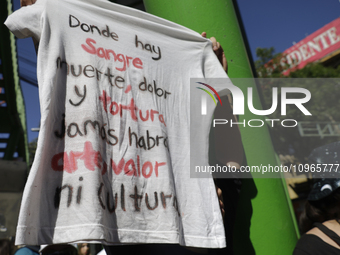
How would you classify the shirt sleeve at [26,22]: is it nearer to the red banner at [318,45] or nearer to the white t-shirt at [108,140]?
the white t-shirt at [108,140]

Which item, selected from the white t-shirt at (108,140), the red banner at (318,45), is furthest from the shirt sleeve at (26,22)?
the red banner at (318,45)

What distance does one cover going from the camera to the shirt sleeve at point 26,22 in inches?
52.1

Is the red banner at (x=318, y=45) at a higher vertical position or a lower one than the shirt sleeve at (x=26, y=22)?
higher

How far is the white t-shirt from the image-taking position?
3.68 feet

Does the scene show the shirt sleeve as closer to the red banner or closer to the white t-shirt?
the white t-shirt

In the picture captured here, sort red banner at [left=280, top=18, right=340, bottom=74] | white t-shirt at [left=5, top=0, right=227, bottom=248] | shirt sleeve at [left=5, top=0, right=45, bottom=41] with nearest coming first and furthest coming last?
white t-shirt at [left=5, top=0, right=227, bottom=248] → shirt sleeve at [left=5, top=0, right=45, bottom=41] → red banner at [left=280, top=18, right=340, bottom=74]

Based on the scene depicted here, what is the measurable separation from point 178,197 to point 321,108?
10.1 m

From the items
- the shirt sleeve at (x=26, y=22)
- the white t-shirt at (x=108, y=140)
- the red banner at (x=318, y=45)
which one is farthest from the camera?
the red banner at (x=318, y=45)

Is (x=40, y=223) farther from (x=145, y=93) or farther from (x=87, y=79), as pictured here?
(x=145, y=93)

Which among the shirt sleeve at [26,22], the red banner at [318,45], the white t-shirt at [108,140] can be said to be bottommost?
the white t-shirt at [108,140]

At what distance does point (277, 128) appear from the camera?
10.8 m

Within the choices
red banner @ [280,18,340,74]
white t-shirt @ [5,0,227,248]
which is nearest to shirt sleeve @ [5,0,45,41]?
white t-shirt @ [5,0,227,248]

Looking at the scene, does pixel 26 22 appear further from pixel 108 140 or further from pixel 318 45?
pixel 318 45

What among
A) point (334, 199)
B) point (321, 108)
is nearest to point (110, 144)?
point (334, 199)
